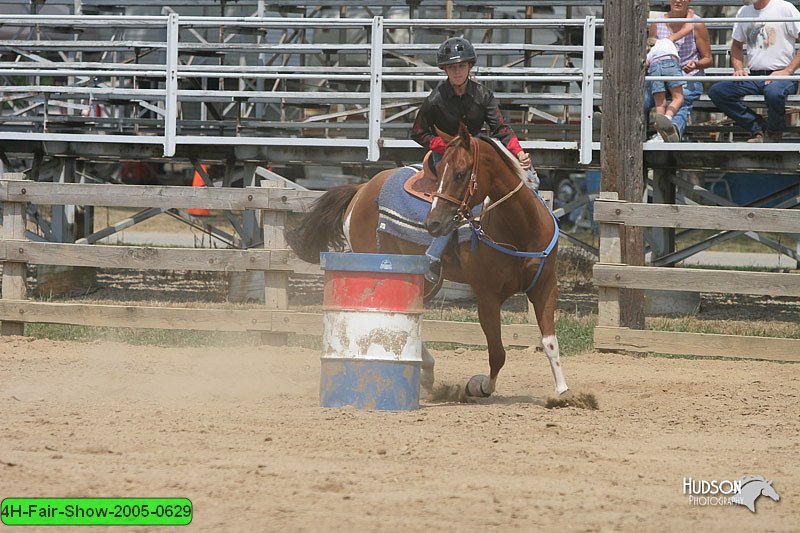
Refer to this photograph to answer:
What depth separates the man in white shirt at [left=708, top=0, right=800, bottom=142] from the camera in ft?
38.0

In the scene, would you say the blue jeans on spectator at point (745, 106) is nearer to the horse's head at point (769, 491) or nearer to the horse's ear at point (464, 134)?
the horse's ear at point (464, 134)

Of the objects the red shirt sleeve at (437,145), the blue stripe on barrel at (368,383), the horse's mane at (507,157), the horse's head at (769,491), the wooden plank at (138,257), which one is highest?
the red shirt sleeve at (437,145)

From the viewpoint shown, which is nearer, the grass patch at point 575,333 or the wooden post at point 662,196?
the grass patch at point 575,333

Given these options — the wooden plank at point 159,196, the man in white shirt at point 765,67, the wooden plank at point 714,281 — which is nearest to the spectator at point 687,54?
the man in white shirt at point 765,67

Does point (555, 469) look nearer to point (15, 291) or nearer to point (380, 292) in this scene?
point (380, 292)

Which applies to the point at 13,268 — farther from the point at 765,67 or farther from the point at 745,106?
the point at 765,67

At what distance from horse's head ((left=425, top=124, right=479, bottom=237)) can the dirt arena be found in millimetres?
1240

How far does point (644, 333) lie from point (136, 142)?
6.76 metres

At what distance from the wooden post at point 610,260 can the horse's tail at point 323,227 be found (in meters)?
2.59

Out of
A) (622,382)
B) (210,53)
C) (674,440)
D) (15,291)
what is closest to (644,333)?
(622,382)

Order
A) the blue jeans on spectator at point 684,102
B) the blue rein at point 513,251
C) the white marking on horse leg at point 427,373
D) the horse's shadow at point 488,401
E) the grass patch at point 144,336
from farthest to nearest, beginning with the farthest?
the blue jeans on spectator at point 684,102
the grass patch at point 144,336
the white marking on horse leg at point 427,373
the horse's shadow at point 488,401
the blue rein at point 513,251

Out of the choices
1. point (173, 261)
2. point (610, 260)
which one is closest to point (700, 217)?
point (610, 260)

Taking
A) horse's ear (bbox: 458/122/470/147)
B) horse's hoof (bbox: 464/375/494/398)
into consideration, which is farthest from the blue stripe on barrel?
horse's ear (bbox: 458/122/470/147)

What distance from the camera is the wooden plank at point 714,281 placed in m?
9.72
